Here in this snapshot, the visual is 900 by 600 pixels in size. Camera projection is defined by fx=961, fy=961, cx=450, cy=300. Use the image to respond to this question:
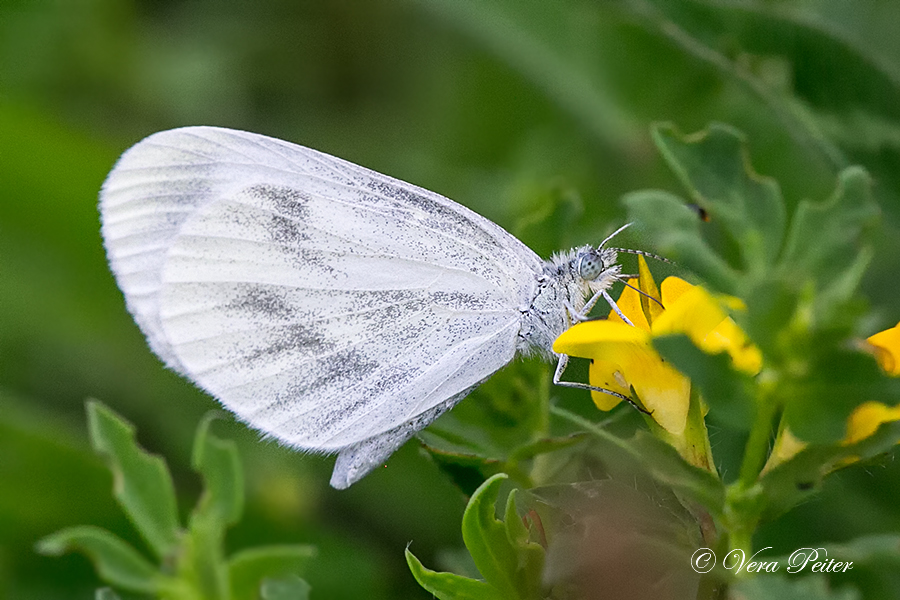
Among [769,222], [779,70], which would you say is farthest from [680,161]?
[779,70]

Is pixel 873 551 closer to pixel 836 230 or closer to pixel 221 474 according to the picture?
pixel 836 230

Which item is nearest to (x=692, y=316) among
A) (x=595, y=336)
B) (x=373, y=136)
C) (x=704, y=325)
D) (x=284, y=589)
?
(x=704, y=325)

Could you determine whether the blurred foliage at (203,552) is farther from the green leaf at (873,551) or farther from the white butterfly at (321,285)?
the green leaf at (873,551)

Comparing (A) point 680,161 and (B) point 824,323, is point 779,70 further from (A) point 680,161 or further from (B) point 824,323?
(B) point 824,323

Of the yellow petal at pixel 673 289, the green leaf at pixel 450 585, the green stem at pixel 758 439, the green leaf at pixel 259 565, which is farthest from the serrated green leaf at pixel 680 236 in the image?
the green leaf at pixel 259 565

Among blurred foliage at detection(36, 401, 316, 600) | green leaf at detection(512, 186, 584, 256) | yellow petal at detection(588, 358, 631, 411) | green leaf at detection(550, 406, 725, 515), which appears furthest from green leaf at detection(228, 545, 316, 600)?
green leaf at detection(512, 186, 584, 256)

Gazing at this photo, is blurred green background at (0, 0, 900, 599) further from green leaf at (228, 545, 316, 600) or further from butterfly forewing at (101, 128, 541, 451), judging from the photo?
green leaf at (228, 545, 316, 600)
